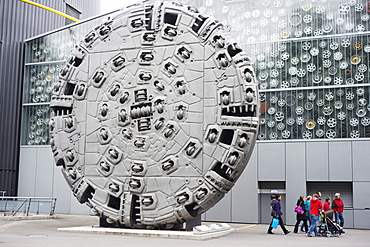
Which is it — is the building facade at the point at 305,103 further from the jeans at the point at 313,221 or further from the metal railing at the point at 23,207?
the metal railing at the point at 23,207

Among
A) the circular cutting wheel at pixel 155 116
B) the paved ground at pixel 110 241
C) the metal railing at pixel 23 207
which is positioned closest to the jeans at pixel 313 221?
the paved ground at pixel 110 241

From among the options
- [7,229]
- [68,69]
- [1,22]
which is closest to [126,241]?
[7,229]

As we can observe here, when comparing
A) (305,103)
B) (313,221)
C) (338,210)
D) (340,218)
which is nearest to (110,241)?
(313,221)

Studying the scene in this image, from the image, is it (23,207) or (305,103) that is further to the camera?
(305,103)

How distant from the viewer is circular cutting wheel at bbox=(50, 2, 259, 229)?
53.1 feet

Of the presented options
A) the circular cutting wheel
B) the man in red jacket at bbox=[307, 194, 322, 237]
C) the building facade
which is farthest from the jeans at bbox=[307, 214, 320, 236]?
the building facade

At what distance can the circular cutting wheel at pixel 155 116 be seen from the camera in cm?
1617

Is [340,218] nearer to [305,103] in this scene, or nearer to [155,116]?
[305,103]

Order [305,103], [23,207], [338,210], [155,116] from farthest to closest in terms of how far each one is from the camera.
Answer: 1. [305,103]
2. [23,207]
3. [338,210]
4. [155,116]

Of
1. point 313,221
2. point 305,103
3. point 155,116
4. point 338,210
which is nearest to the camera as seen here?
point 155,116

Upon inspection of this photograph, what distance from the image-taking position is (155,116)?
1711cm

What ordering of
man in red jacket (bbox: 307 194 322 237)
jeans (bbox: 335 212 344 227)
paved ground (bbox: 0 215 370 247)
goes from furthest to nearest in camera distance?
1. jeans (bbox: 335 212 344 227)
2. man in red jacket (bbox: 307 194 322 237)
3. paved ground (bbox: 0 215 370 247)

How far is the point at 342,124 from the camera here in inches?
930

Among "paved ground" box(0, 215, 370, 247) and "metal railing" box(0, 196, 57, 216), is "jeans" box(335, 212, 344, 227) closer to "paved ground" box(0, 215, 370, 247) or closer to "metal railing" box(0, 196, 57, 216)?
"paved ground" box(0, 215, 370, 247)
